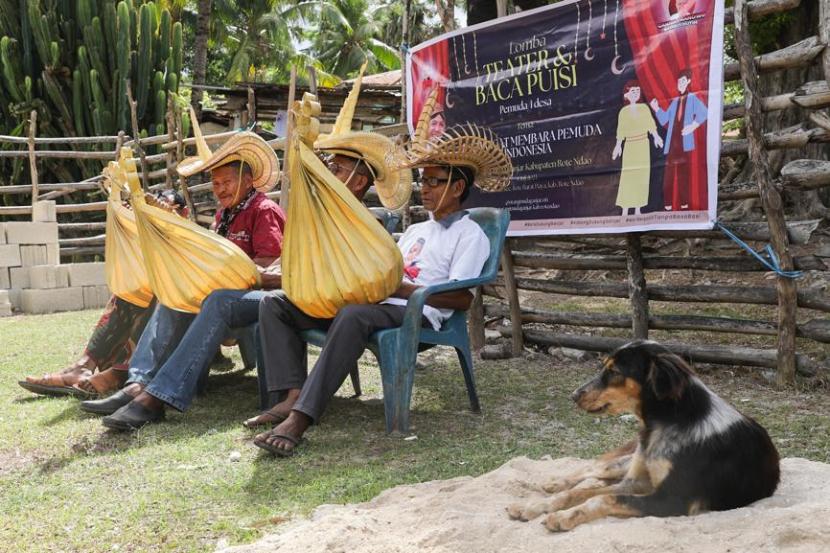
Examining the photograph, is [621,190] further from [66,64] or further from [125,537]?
[66,64]

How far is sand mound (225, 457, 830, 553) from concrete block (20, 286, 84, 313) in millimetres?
8884

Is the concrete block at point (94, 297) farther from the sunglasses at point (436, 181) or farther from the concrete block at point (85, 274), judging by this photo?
the sunglasses at point (436, 181)

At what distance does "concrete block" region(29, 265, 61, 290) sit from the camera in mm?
10547

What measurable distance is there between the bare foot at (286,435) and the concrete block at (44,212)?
28.7 feet

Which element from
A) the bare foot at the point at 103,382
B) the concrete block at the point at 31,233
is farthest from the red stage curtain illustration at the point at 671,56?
the concrete block at the point at 31,233

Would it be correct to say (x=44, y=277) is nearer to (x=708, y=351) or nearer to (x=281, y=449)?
(x=281, y=449)

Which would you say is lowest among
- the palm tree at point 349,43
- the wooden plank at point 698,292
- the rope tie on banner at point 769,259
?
the wooden plank at point 698,292

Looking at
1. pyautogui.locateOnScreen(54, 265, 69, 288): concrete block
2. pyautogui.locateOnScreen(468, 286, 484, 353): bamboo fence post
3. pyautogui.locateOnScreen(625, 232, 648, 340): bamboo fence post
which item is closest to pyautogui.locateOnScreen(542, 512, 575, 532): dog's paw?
pyautogui.locateOnScreen(625, 232, 648, 340): bamboo fence post

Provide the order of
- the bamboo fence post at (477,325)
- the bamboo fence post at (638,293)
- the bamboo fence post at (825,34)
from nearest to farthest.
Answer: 1. the bamboo fence post at (825,34)
2. the bamboo fence post at (638,293)
3. the bamboo fence post at (477,325)

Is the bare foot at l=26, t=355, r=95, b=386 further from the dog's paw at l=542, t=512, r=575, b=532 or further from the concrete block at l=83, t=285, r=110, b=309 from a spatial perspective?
the concrete block at l=83, t=285, r=110, b=309

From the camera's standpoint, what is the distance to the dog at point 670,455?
7.89 feet

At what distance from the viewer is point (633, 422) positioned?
4.20 meters

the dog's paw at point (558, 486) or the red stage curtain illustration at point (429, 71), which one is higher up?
the red stage curtain illustration at point (429, 71)

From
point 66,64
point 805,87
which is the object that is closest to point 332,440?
point 805,87
